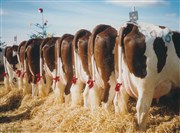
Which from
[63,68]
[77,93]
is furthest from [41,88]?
[77,93]

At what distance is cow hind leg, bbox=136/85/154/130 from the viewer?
17.7 feet

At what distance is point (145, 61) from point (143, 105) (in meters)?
0.79

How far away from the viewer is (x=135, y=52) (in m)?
5.32

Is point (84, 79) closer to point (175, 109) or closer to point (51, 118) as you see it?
point (51, 118)

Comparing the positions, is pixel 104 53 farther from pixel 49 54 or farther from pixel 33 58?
pixel 33 58

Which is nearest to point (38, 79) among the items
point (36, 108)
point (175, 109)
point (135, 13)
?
point (36, 108)

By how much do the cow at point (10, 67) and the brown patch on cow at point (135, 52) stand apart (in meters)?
8.04

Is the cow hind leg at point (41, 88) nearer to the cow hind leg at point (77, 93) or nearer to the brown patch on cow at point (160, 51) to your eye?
the cow hind leg at point (77, 93)

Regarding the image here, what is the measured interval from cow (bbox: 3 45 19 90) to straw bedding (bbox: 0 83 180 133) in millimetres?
3407

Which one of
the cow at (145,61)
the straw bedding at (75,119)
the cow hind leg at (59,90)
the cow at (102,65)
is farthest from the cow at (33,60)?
the cow at (145,61)

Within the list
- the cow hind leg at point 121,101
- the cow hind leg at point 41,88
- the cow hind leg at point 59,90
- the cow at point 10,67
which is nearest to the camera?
the cow hind leg at point 121,101

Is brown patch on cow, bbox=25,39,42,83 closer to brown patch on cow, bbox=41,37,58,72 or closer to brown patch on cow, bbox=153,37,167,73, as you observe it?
brown patch on cow, bbox=41,37,58,72

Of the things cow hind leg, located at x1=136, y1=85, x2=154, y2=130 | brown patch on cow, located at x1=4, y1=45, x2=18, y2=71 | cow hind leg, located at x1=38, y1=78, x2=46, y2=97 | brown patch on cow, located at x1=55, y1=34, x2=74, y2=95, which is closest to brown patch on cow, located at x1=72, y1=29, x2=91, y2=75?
brown patch on cow, located at x1=55, y1=34, x2=74, y2=95

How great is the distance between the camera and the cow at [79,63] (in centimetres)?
752
